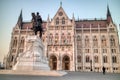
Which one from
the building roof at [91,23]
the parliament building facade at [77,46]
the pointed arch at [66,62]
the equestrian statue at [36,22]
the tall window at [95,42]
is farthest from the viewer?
the building roof at [91,23]

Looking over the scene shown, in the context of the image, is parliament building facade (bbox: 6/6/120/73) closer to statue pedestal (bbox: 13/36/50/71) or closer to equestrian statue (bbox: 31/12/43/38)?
equestrian statue (bbox: 31/12/43/38)

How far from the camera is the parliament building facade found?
27.0 meters

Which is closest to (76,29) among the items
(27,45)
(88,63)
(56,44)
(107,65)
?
(56,44)

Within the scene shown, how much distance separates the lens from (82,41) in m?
28.8

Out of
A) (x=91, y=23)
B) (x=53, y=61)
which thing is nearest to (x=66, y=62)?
(x=53, y=61)

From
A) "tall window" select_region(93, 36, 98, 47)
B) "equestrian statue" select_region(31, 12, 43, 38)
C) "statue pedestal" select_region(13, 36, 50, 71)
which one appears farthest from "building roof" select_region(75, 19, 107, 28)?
"statue pedestal" select_region(13, 36, 50, 71)

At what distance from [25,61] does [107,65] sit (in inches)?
830

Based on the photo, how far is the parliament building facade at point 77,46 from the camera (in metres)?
27.0

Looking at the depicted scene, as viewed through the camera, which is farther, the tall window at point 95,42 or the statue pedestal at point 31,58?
the tall window at point 95,42

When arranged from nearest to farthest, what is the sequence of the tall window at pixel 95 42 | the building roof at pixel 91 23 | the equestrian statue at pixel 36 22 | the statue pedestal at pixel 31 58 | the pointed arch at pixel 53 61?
1. the statue pedestal at pixel 31 58
2. the equestrian statue at pixel 36 22
3. the pointed arch at pixel 53 61
4. the tall window at pixel 95 42
5. the building roof at pixel 91 23

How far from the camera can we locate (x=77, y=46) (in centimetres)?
2845

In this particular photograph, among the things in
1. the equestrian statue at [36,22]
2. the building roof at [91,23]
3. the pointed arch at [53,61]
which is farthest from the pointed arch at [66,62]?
the equestrian statue at [36,22]

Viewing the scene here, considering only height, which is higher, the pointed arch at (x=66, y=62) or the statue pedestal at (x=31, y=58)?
the statue pedestal at (x=31, y=58)

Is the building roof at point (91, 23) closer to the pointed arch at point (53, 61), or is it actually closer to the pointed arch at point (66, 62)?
the pointed arch at point (66, 62)
